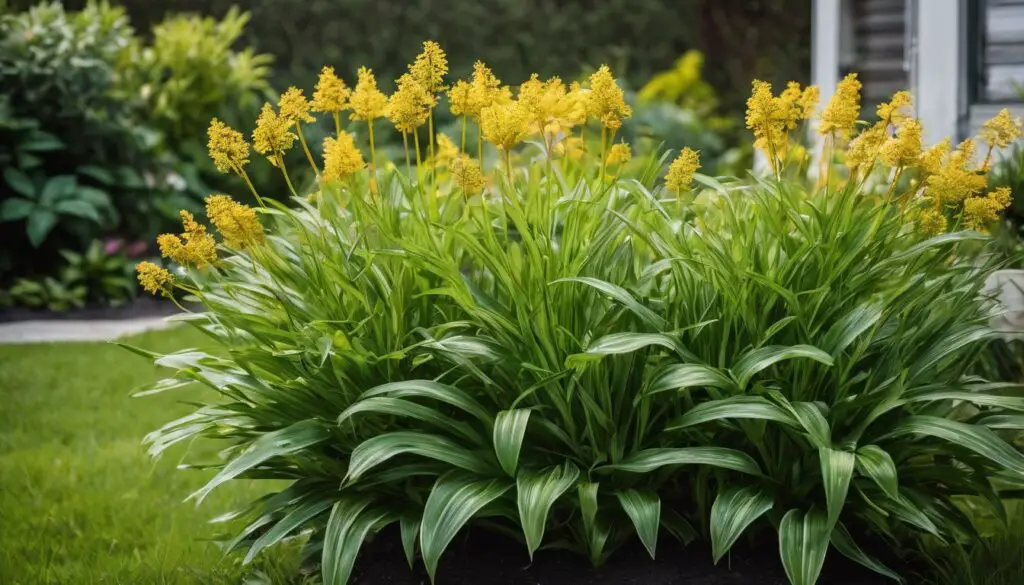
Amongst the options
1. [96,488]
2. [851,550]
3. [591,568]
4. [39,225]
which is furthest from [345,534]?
[39,225]

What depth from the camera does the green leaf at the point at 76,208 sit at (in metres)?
6.95

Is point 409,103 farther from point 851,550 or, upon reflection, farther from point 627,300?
point 851,550

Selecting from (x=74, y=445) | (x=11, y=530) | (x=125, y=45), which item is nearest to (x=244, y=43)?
(x=125, y=45)

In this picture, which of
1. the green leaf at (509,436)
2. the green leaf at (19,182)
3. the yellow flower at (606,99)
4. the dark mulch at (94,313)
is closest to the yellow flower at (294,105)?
the yellow flower at (606,99)

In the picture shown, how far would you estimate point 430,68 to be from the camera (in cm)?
245

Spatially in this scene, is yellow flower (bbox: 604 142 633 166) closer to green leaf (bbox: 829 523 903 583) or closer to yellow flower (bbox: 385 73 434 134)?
yellow flower (bbox: 385 73 434 134)

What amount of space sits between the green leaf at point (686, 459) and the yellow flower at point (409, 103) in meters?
0.77

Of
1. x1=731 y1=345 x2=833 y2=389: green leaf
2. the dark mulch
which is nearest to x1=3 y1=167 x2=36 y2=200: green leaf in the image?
the dark mulch

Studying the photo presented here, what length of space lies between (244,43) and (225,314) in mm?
8200

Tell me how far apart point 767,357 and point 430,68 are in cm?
87

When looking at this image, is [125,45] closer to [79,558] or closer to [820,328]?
[79,558]

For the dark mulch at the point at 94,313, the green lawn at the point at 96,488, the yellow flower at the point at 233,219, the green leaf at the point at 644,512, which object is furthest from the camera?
the dark mulch at the point at 94,313

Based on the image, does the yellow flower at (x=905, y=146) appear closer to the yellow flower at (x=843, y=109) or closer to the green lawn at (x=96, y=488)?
the yellow flower at (x=843, y=109)

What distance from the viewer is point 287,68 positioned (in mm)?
10359
